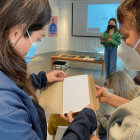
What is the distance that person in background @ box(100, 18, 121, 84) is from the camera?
3356 millimetres

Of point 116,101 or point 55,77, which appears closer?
point 55,77

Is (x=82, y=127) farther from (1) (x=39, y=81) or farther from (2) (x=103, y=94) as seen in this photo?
(2) (x=103, y=94)

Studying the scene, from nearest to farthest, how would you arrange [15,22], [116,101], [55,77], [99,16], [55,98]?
[15,22], [55,98], [55,77], [116,101], [99,16]

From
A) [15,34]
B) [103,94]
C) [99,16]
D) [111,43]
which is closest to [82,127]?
[15,34]

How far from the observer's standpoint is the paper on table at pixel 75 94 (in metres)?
0.98

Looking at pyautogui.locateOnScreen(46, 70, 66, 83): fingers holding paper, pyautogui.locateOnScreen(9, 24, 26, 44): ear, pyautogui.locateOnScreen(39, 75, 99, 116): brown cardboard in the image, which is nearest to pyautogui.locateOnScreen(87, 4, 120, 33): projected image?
pyautogui.locateOnScreen(46, 70, 66, 83): fingers holding paper

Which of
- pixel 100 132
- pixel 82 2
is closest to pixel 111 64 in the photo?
pixel 100 132

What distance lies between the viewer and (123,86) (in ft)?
5.52

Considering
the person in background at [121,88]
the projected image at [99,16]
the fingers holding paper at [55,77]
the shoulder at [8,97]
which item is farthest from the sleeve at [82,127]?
the projected image at [99,16]

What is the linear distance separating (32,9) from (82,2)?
718cm

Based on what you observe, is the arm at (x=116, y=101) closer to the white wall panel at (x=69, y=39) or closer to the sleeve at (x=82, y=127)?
the sleeve at (x=82, y=127)

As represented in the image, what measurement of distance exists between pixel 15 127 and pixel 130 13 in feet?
2.12

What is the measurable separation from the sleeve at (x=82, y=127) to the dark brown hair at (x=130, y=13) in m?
0.48

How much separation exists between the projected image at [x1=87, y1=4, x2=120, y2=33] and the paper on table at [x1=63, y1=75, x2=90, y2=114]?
6383mm
